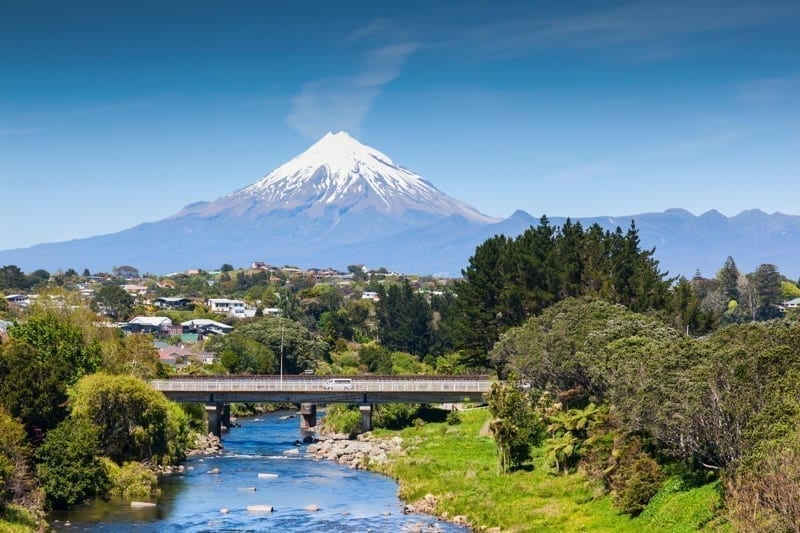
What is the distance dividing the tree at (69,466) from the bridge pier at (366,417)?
125 feet

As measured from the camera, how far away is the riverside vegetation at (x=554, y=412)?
164 feet

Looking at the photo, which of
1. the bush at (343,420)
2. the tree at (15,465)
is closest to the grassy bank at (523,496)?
the bush at (343,420)

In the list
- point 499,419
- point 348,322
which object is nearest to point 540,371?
point 499,419

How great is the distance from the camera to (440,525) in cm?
6116

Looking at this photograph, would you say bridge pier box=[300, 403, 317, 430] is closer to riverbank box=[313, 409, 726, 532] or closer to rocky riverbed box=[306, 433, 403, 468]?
rocky riverbed box=[306, 433, 403, 468]

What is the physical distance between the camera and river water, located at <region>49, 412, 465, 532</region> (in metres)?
60.7

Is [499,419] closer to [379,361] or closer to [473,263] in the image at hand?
[473,263]

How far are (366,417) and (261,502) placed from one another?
112ft

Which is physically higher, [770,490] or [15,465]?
[770,490]

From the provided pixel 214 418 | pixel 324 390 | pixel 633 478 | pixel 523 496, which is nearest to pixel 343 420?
pixel 324 390

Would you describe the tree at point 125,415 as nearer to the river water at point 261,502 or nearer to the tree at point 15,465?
the river water at point 261,502

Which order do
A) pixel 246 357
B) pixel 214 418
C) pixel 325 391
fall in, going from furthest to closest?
1. pixel 246 357
2. pixel 214 418
3. pixel 325 391

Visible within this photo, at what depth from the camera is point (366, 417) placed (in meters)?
103

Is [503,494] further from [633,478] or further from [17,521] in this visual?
[17,521]
